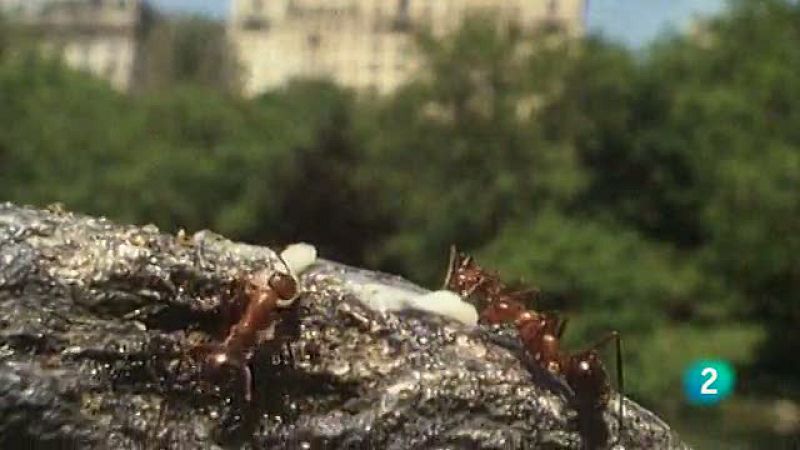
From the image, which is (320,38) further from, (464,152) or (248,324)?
(248,324)

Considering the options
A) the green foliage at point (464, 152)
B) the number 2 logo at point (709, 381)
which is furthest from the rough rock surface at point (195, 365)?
the green foliage at point (464, 152)

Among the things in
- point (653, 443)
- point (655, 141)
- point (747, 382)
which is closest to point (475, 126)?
point (655, 141)

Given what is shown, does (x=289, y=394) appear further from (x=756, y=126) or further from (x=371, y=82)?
(x=371, y=82)

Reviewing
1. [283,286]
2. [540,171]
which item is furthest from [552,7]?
[283,286]

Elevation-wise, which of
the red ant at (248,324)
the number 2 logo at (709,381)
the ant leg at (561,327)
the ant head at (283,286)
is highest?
the number 2 logo at (709,381)

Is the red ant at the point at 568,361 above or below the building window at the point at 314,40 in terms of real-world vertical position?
below

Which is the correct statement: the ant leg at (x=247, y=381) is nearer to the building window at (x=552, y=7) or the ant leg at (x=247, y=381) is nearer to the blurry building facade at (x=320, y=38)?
the building window at (x=552, y=7)

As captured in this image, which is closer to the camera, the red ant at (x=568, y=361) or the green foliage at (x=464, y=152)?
the red ant at (x=568, y=361)
